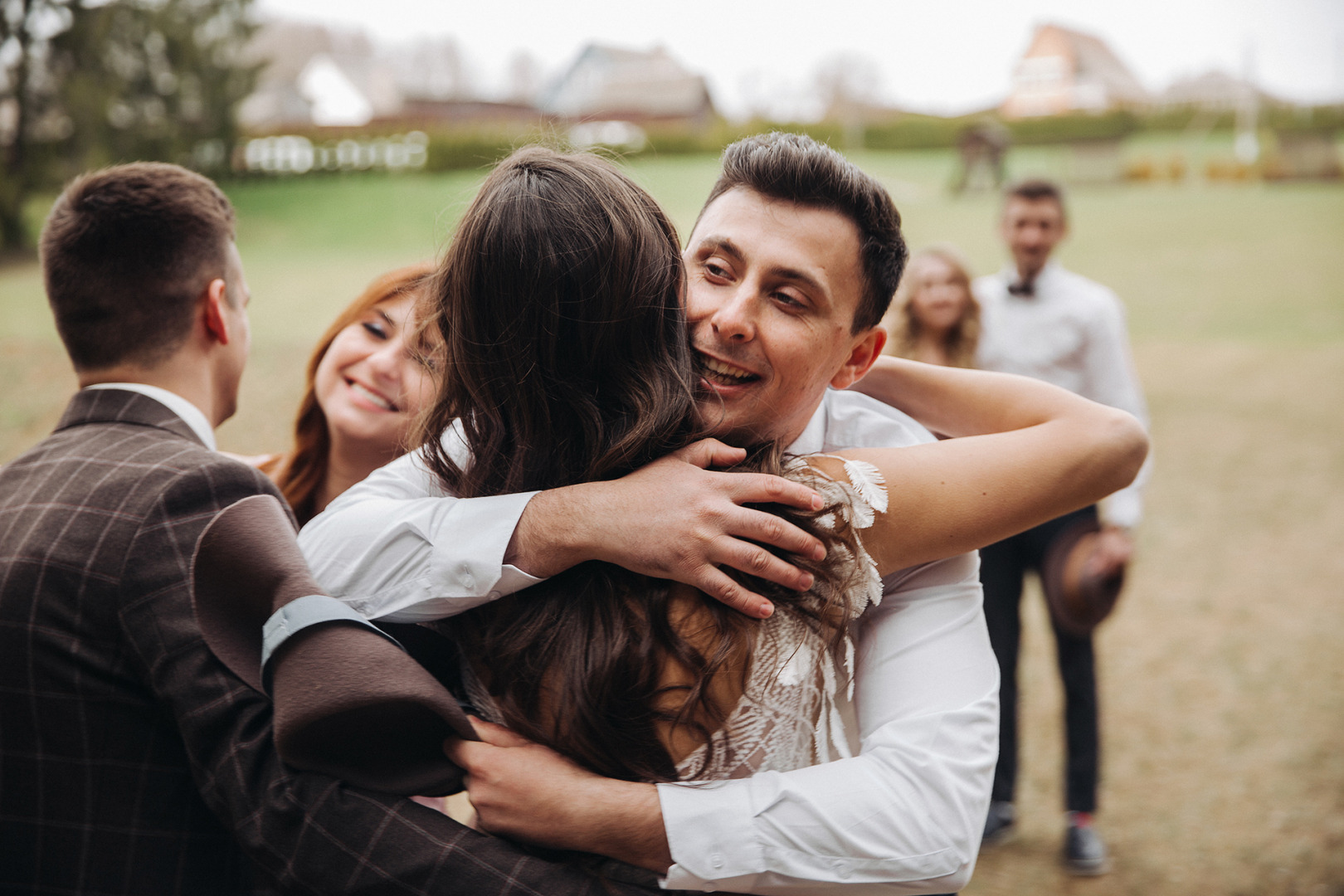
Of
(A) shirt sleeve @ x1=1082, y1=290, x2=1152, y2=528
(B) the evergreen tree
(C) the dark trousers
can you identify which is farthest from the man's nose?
(B) the evergreen tree

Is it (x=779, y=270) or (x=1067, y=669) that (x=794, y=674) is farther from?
(x=1067, y=669)

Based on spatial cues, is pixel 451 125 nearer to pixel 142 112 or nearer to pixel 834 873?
pixel 142 112

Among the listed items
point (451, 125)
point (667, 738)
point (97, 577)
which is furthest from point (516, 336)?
point (451, 125)

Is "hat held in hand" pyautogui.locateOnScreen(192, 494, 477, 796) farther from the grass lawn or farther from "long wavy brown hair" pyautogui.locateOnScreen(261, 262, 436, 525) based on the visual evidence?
"long wavy brown hair" pyautogui.locateOnScreen(261, 262, 436, 525)

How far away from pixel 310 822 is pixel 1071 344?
165 inches

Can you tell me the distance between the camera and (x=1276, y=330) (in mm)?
15367

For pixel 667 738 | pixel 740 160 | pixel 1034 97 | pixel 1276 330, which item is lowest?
pixel 1276 330

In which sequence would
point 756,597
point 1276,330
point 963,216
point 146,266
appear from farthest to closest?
point 963,216 < point 1276,330 < point 146,266 < point 756,597

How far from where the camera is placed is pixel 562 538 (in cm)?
133

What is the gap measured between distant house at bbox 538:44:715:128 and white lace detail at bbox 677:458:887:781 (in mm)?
11945

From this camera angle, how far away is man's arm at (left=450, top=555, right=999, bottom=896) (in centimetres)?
131

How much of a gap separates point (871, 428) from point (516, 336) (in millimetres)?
787

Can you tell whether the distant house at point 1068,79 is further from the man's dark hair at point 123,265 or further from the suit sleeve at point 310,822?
the suit sleeve at point 310,822

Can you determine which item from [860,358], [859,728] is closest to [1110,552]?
[860,358]
